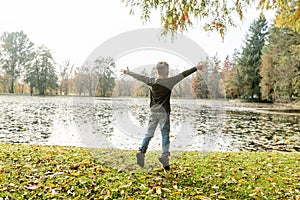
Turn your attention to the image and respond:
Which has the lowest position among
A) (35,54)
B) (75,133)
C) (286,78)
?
(75,133)

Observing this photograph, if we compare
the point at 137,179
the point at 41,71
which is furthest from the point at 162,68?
the point at 41,71

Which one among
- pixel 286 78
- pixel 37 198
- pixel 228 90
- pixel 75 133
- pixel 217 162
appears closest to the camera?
pixel 37 198

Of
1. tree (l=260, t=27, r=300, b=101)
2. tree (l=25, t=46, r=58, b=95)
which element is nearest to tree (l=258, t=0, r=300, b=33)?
tree (l=260, t=27, r=300, b=101)

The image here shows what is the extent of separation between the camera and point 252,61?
4356 cm

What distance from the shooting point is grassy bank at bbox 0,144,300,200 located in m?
3.01

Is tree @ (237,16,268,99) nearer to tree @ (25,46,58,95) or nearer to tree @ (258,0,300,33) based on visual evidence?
tree @ (25,46,58,95)

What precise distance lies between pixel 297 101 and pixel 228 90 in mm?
14949

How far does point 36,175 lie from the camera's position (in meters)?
3.52

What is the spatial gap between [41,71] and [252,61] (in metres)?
37.6

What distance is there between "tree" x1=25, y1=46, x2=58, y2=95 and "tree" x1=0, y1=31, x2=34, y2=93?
4.77 feet

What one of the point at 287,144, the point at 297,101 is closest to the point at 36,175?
the point at 287,144

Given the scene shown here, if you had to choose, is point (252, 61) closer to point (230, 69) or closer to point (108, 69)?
point (230, 69)

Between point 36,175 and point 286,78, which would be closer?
point 36,175

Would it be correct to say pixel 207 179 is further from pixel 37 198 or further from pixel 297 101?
pixel 297 101
